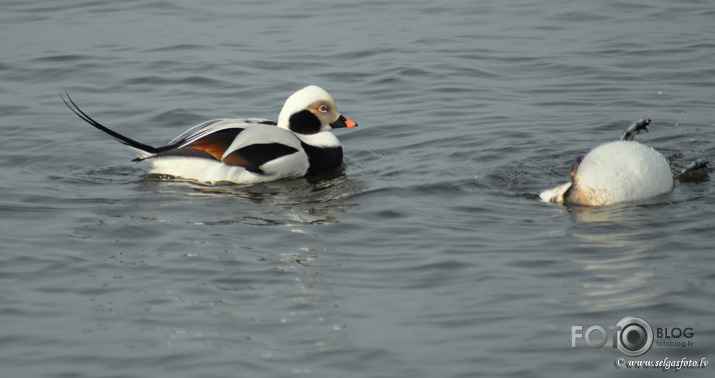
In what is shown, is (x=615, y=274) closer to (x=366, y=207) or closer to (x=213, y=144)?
(x=366, y=207)

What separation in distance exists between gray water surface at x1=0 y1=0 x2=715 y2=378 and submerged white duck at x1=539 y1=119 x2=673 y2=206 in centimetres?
14

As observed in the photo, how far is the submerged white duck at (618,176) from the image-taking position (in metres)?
7.48

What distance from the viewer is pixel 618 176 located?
7484 mm

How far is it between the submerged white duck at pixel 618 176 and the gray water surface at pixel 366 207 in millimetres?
136

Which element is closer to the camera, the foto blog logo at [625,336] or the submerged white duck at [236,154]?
the foto blog logo at [625,336]

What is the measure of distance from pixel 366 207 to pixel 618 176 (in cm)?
183

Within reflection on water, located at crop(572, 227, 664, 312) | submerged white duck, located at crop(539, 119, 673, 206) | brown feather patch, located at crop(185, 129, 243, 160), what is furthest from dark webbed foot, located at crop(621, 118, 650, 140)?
brown feather patch, located at crop(185, 129, 243, 160)

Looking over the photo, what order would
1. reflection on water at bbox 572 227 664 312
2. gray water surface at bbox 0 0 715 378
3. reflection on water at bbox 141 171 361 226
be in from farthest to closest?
reflection on water at bbox 141 171 361 226
reflection on water at bbox 572 227 664 312
gray water surface at bbox 0 0 715 378

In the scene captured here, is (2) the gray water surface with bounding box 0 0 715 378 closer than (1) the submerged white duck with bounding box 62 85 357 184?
Yes

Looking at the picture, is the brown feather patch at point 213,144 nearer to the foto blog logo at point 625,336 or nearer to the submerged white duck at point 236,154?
the submerged white duck at point 236,154

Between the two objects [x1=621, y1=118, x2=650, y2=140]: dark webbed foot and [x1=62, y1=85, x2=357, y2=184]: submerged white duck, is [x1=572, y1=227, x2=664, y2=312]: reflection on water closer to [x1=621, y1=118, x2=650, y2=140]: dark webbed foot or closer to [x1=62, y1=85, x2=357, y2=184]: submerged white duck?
[x1=621, y1=118, x2=650, y2=140]: dark webbed foot

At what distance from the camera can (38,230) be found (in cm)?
748

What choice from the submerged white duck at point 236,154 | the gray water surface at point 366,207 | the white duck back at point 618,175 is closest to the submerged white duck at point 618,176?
the white duck back at point 618,175

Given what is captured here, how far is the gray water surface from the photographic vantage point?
555 centimetres
